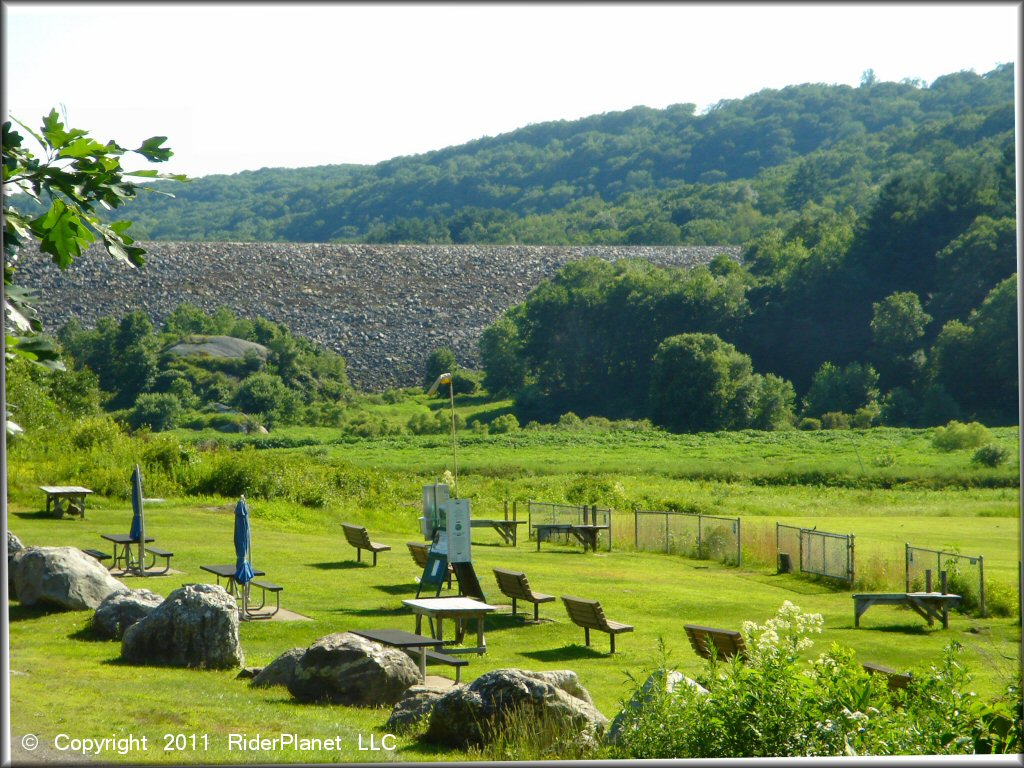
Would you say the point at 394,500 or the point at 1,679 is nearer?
the point at 1,679

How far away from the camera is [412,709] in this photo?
839 cm

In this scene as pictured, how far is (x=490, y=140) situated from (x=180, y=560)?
277ft

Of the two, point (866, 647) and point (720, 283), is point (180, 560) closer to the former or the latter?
point (866, 647)

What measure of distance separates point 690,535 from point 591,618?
9575 millimetres

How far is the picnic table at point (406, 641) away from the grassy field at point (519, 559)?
0.94 meters

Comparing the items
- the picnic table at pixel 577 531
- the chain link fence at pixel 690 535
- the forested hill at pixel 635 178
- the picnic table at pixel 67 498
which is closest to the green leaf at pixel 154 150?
the picnic table at pixel 67 498

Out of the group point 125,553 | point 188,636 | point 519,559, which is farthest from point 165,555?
point 519,559

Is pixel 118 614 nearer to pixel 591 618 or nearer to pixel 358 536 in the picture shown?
pixel 591 618

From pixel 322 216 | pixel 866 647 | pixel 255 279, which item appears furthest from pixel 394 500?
pixel 322 216

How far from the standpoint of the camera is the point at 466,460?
3341cm

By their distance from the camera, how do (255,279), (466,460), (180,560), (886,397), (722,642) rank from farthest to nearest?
(255,279)
(886,397)
(466,460)
(180,560)
(722,642)

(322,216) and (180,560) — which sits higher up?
(322,216)

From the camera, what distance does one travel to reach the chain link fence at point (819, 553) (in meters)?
17.9

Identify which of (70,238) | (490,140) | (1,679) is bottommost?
(1,679)
